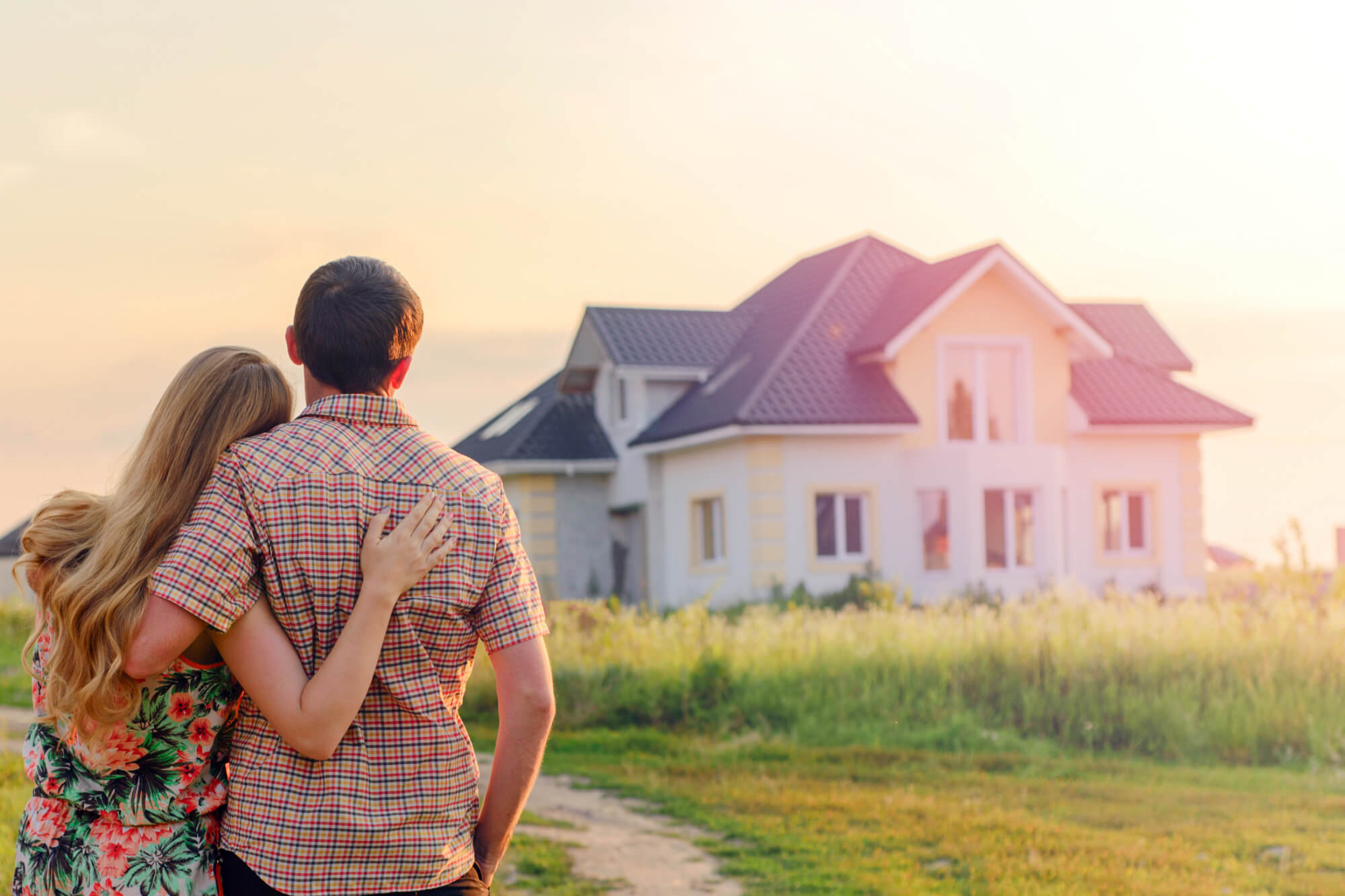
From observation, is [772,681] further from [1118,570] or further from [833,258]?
[833,258]

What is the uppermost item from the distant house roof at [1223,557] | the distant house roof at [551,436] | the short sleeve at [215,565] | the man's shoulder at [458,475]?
the distant house roof at [551,436]

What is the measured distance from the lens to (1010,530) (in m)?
21.8

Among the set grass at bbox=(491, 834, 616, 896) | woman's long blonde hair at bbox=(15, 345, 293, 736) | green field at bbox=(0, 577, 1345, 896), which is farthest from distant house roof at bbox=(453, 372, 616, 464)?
woman's long blonde hair at bbox=(15, 345, 293, 736)

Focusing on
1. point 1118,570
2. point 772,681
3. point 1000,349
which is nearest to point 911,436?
point 1000,349

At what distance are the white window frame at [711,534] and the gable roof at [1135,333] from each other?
8.73 metres

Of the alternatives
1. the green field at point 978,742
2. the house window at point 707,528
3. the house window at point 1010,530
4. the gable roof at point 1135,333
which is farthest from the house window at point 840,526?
the gable roof at point 1135,333

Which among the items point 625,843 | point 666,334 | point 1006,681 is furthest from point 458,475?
point 666,334

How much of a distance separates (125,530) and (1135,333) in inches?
1045

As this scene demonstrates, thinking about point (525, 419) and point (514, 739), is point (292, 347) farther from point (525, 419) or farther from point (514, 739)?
point (525, 419)

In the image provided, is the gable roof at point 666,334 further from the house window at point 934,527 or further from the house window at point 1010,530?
the house window at point 1010,530

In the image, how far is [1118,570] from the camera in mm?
23312

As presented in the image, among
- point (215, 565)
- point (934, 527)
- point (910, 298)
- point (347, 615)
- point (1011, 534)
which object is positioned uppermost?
point (910, 298)

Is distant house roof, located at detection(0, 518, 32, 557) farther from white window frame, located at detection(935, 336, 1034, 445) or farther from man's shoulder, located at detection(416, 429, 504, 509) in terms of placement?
man's shoulder, located at detection(416, 429, 504, 509)

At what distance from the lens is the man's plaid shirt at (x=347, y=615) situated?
2504 millimetres
